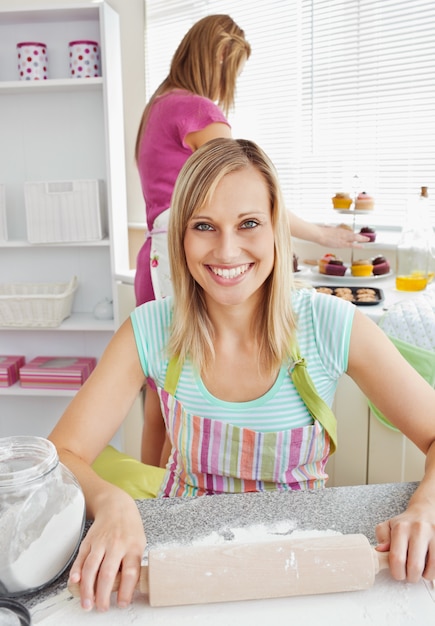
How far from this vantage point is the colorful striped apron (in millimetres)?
1033

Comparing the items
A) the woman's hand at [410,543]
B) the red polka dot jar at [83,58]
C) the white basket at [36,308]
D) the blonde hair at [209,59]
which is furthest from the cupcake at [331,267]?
the woman's hand at [410,543]

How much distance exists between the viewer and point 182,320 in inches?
44.0

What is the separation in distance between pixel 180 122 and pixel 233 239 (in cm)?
87

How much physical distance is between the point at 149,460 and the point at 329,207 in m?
1.23

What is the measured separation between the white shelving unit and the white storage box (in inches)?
1.5

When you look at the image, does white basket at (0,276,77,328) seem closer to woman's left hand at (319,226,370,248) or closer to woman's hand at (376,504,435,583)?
woman's left hand at (319,226,370,248)

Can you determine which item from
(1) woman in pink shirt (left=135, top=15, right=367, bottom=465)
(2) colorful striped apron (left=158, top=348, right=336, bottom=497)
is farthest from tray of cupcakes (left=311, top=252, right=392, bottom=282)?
(2) colorful striped apron (left=158, top=348, right=336, bottom=497)

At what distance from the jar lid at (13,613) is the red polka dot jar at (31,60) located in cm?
212

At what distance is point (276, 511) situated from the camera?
0.81 m

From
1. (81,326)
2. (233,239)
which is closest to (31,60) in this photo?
(81,326)

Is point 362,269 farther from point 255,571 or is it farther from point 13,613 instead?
point 13,613

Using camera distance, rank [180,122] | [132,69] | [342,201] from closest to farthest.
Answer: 1. [180,122]
2. [342,201]
3. [132,69]

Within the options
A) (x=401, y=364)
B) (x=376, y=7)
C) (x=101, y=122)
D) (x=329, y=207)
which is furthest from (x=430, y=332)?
(x=101, y=122)

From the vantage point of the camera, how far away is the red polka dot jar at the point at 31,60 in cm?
233
